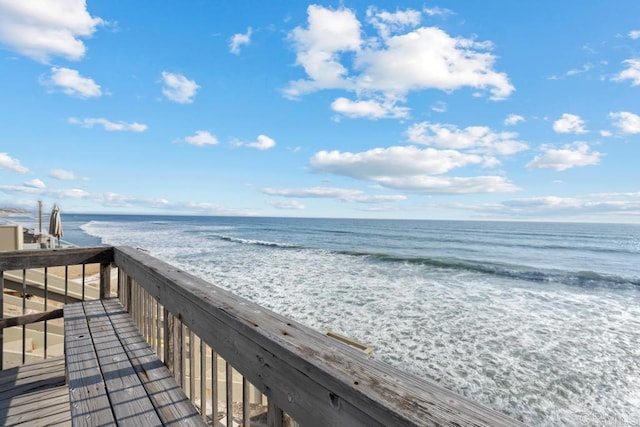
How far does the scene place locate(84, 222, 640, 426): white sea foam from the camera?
5.65 m

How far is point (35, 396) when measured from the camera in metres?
2.32

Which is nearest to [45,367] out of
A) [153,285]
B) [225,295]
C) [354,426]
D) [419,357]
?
[153,285]

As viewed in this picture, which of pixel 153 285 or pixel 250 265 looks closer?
pixel 153 285

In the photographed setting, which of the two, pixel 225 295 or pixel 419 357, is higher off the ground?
pixel 225 295

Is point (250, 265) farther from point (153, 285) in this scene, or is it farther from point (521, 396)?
point (153, 285)

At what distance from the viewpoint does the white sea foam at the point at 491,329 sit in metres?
5.65

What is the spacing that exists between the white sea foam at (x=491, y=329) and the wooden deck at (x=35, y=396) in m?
5.23

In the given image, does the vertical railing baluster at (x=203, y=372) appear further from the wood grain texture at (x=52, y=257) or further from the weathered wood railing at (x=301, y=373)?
the wood grain texture at (x=52, y=257)

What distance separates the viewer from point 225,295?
1.51m

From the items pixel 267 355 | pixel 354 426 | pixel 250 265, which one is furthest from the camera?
pixel 250 265

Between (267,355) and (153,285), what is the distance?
1.36m

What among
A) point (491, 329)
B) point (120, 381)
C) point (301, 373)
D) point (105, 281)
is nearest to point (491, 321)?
point (491, 329)

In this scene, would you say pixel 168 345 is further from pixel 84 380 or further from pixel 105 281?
pixel 105 281

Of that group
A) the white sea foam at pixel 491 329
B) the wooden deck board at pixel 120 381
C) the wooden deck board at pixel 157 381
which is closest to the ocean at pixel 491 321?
the white sea foam at pixel 491 329
